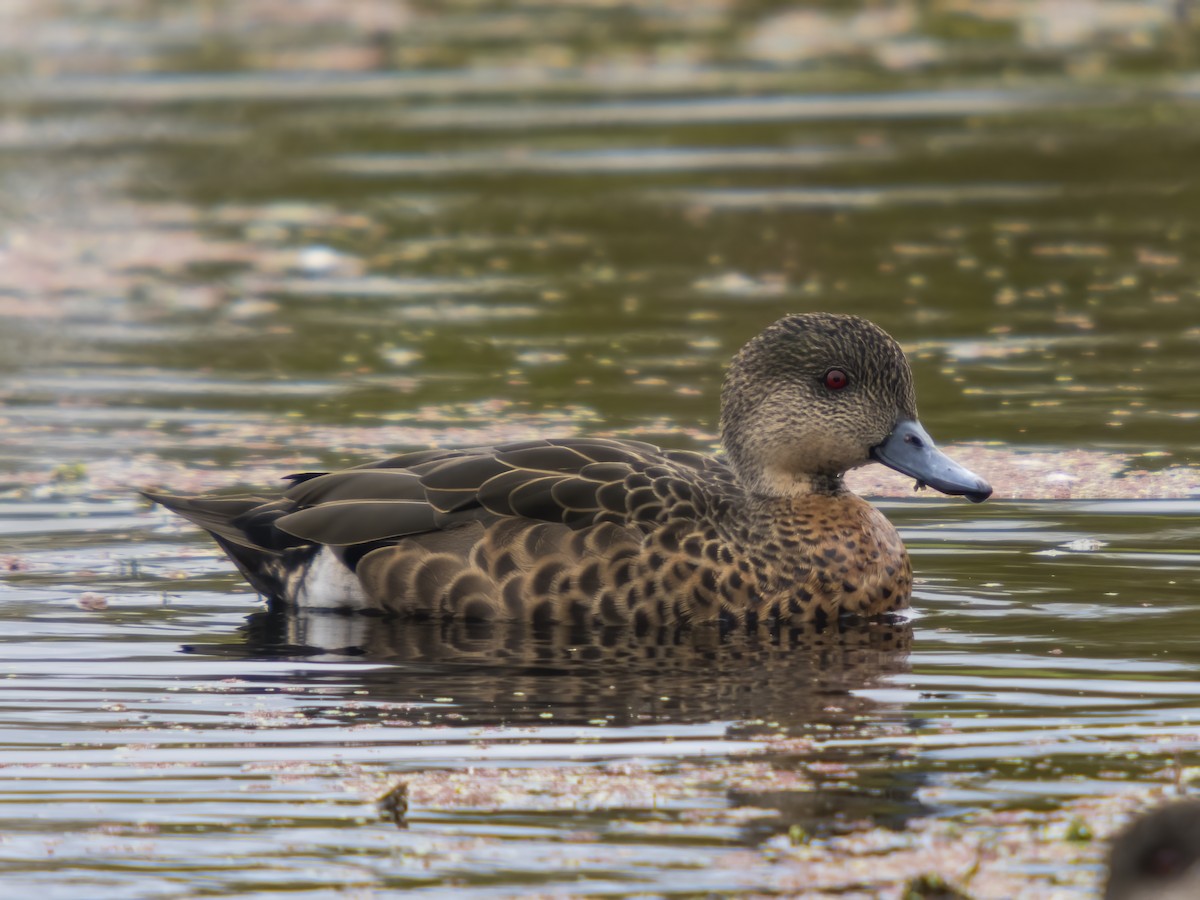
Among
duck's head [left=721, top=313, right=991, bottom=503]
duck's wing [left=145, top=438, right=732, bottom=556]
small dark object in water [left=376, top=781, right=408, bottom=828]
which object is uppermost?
duck's head [left=721, top=313, right=991, bottom=503]

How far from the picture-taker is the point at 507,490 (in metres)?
8.30

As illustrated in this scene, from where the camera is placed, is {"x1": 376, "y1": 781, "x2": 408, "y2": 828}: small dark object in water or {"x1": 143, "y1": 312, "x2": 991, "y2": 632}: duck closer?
{"x1": 376, "y1": 781, "x2": 408, "y2": 828}: small dark object in water

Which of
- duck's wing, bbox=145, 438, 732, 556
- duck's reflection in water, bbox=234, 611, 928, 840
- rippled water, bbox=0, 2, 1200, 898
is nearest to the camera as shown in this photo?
rippled water, bbox=0, 2, 1200, 898

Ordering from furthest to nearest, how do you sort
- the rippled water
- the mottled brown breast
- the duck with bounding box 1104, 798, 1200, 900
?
the mottled brown breast < the rippled water < the duck with bounding box 1104, 798, 1200, 900

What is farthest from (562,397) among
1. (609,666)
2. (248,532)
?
(609,666)

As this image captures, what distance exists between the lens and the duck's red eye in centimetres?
847

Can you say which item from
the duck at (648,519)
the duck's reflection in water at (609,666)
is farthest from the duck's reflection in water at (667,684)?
the duck at (648,519)

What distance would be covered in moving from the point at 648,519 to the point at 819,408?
807 millimetres

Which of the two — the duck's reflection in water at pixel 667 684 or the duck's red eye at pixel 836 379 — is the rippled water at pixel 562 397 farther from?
the duck's red eye at pixel 836 379

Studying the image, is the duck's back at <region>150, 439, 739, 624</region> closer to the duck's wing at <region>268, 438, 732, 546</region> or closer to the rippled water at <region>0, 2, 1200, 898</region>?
the duck's wing at <region>268, 438, 732, 546</region>

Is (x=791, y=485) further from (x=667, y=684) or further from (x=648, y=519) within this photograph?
(x=667, y=684)

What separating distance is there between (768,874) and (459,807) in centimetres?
94

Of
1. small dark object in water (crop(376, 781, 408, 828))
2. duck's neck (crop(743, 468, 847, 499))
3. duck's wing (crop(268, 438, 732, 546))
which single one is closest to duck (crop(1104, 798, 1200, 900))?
small dark object in water (crop(376, 781, 408, 828))

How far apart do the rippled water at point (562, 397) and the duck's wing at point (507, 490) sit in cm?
41
